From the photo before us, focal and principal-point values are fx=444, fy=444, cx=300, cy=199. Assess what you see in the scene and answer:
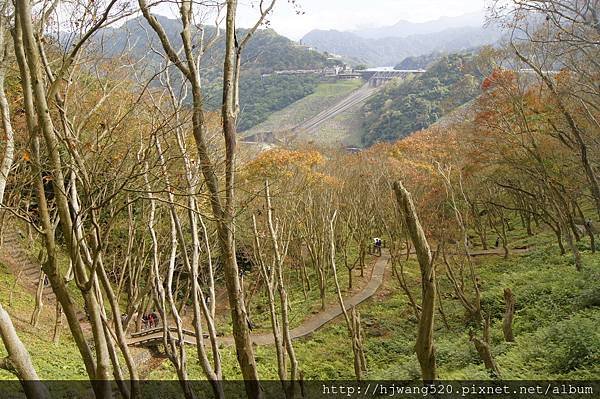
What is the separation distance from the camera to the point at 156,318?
19.0 meters

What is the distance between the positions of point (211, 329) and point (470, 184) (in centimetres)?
2007

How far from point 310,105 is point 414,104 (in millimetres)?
28046

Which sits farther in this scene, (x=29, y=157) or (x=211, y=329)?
(x=211, y=329)

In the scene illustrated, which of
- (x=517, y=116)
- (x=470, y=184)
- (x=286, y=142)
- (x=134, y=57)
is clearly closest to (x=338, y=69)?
(x=286, y=142)

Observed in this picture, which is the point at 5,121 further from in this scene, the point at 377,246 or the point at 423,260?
the point at 377,246

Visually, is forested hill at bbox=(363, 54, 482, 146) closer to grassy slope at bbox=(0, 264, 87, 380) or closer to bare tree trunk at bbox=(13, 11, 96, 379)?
grassy slope at bbox=(0, 264, 87, 380)

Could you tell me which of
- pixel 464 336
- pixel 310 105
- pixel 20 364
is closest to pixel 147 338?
pixel 464 336

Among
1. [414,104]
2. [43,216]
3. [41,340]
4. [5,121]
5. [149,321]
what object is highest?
[414,104]

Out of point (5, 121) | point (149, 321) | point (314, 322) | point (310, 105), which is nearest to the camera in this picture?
point (5, 121)

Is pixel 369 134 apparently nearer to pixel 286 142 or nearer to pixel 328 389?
pixel 286 142

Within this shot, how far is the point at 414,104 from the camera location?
197ft

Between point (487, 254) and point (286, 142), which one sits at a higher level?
point (286, 142)

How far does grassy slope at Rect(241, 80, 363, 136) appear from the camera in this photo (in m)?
71.1

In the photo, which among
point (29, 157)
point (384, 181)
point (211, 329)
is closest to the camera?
point (29, 157)
